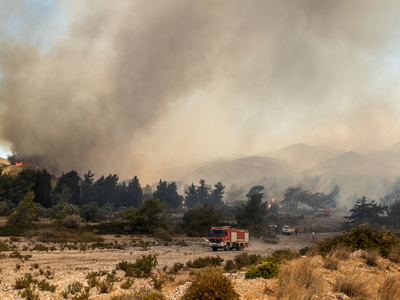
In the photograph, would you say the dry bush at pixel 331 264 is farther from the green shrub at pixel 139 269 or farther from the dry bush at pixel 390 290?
the green shrub at pixel 139 269

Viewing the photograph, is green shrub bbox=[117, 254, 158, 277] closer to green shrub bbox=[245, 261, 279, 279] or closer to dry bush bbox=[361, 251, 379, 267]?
green shrub bbox=[245, 261, 279, 279]

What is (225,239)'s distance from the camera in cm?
3089

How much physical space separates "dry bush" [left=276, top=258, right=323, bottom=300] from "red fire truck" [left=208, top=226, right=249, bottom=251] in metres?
21.9

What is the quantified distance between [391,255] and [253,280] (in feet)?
33.0

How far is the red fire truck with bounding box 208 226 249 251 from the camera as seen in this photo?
30.5 metres

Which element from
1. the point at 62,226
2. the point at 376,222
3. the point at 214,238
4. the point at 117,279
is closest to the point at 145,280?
the point at 117,279

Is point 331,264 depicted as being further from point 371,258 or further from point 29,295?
point 29,295

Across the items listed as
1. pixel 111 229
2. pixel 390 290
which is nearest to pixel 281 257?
pixel 390 290

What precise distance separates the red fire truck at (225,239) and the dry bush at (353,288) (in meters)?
22.9

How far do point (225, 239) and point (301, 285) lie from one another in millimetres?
24056

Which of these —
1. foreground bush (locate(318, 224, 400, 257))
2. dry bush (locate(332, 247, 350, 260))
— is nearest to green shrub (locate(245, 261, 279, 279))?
dry bush (locate(332, 247, 350, 260))

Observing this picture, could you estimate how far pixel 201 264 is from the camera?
18969 mm

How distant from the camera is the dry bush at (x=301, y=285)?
282 inches

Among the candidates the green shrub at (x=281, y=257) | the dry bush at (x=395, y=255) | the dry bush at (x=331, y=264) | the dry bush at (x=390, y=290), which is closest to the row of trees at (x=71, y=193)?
the green shrub at (x=281, y=257)
